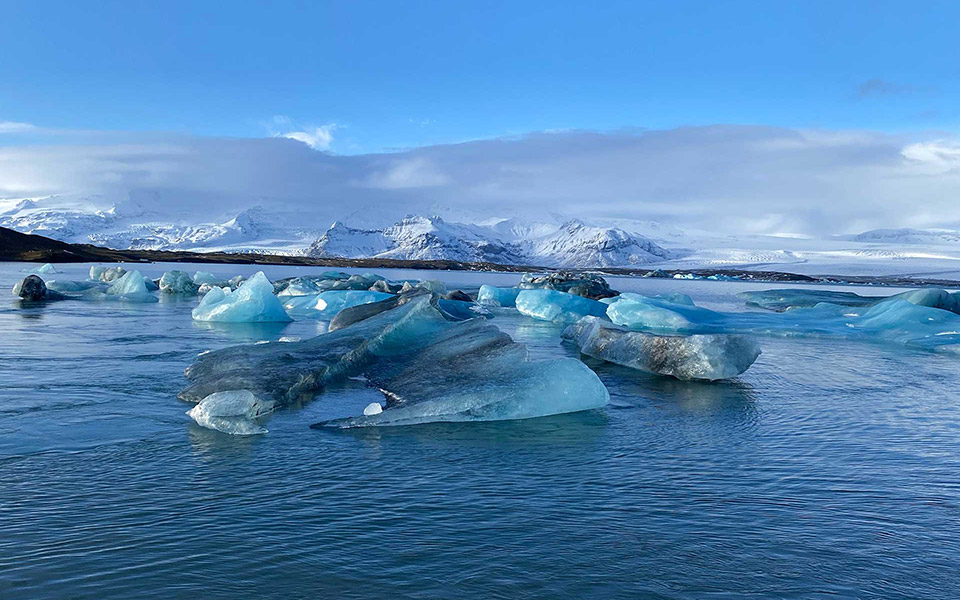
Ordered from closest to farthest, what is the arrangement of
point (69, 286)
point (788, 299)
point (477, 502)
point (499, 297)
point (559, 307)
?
point (477, 502) → point (559, 307) → point (69, 286) → point (499, 297) → point (788, 299)

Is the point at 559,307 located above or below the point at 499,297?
below

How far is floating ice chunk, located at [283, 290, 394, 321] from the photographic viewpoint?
25.4m

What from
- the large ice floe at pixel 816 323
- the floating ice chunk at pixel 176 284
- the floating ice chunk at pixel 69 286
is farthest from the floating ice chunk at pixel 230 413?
the floating ice chunk at pixel 176 284

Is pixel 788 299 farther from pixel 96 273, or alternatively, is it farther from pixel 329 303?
pixel 96 273

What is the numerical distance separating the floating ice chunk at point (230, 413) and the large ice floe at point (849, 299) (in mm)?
25820

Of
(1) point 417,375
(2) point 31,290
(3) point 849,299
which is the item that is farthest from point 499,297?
(1) point 417,375

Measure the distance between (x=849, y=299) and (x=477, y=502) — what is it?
4262 cm

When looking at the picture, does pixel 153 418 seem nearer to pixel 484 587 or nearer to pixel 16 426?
pixel 16 426

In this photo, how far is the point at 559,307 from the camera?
26.1 m

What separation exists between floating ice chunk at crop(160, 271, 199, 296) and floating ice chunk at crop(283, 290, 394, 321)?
42.9 feet

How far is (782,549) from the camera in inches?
186

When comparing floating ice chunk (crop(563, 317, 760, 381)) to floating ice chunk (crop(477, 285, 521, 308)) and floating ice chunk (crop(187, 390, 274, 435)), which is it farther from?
floating ice chunk (crop(477, 285, 521, 308))

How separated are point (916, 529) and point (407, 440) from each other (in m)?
5.00

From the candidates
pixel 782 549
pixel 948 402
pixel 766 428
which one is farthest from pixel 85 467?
pixel 948 402
